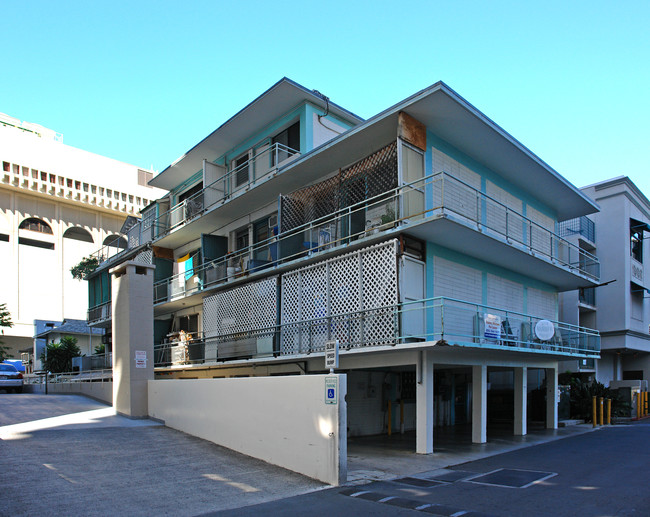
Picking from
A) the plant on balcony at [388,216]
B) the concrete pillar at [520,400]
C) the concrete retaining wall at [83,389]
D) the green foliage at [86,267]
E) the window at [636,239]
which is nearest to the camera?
the plant on balcony at [388,216]

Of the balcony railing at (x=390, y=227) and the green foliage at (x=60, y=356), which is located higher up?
the balcony railing at (x=390, y=227)

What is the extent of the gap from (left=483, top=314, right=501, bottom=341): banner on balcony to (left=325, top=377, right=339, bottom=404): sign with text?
18.5 feet

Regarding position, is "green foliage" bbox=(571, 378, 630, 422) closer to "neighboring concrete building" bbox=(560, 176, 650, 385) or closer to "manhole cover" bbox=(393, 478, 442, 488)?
"neighboring concrete building" bbox=(560, 176, 650, 385)

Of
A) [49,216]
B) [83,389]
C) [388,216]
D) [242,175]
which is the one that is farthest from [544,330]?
[49,216]

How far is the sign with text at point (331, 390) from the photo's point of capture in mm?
9148

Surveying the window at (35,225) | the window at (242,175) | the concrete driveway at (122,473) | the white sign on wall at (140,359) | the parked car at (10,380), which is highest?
the window at (35,225)

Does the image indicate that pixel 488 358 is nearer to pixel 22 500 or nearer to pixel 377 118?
pixel 377 118

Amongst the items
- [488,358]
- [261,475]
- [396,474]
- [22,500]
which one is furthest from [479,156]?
[22,500]

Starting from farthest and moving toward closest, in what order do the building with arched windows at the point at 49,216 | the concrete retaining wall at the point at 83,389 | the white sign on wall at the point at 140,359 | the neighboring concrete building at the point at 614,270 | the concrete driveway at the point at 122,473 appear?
1. the building with arched windows at the point at 49,216
2. the neighboring concrete building at the point at 614,270
3. the concrete retaining wall at the point at 83,389
4. the white sign on wall at the point at 140,359
5. the concrete driveway at the point at 122,473

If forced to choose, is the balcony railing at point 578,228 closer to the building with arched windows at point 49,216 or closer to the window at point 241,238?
the window at point 241,238

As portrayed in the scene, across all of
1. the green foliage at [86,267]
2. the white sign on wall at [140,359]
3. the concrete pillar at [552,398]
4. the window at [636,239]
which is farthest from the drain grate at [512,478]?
the green foliage at [86,267]

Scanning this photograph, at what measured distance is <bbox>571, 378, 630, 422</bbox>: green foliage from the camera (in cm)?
2175

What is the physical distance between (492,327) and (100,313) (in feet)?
76.3

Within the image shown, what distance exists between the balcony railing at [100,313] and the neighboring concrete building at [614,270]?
25.2 metres
